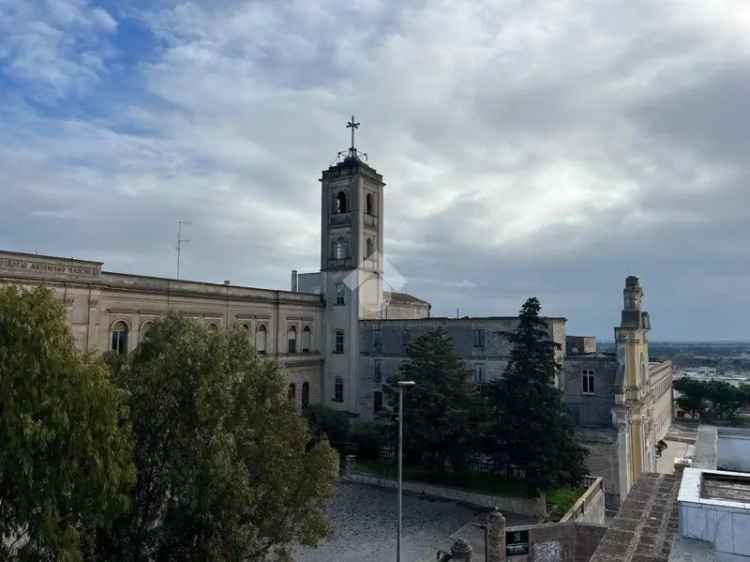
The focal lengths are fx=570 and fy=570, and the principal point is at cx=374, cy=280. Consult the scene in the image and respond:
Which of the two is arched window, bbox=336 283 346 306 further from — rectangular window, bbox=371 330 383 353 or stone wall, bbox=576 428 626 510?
stone wall, bbox=576 428 626 510

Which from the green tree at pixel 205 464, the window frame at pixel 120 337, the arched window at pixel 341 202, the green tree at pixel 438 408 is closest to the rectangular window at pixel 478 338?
the green tree at pixel 438 408

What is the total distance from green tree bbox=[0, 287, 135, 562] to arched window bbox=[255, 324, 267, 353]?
27770mm

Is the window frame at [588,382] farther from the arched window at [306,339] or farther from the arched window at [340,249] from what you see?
the arched window at [306,339]

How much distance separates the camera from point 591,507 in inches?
1014

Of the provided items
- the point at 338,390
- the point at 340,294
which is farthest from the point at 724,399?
the point at 340,294

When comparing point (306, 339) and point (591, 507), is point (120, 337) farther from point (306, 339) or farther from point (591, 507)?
point (591, 507)

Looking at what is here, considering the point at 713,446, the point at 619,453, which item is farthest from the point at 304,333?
the point at 713,446

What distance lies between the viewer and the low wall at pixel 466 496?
Answer: 83.0 ft

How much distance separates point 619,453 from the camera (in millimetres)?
30406

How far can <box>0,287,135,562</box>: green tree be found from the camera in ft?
29.3

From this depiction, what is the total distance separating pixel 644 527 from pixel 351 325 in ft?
97.5

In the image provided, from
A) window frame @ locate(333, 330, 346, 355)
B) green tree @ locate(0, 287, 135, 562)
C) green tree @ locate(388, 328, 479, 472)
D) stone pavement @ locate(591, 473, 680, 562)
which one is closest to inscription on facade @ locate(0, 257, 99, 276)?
green tree @ locate(388, 328, 479, 472)

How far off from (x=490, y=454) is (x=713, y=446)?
12746mm

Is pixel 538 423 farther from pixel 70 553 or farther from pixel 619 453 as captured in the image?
pixel 70 553
